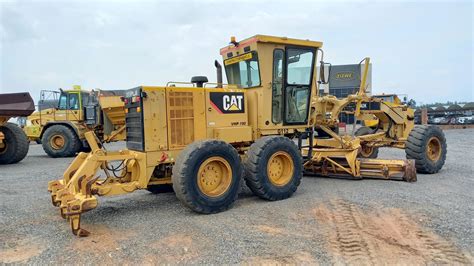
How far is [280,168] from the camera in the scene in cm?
682

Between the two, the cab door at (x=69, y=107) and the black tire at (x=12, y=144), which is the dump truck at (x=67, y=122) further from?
the black tire at (x=12, y=144)

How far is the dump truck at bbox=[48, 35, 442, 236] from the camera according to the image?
5586mm

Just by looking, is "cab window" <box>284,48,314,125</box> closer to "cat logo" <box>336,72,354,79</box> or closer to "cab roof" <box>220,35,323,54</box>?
"cab roof" <box>220,35,323,54</box>

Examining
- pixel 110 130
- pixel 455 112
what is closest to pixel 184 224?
pixel 110 130

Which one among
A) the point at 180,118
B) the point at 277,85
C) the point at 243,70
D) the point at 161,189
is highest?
the point at 243,70

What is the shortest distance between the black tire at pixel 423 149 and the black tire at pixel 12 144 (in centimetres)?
1114

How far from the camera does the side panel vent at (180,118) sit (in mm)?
6230

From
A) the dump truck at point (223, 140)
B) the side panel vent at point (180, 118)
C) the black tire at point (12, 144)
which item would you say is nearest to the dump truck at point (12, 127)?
the black tire at point (12, 144)

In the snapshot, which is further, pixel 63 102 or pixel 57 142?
pixel 63 102

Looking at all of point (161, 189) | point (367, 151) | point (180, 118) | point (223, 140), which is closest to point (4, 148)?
point (161, 189)

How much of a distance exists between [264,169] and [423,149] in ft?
14.7

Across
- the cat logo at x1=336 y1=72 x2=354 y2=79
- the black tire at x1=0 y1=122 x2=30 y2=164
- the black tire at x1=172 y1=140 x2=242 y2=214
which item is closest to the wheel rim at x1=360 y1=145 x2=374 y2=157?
the black tire at x1=172 y1=140 x2=242 y2=214

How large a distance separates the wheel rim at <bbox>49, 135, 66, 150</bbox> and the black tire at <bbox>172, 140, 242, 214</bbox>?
34.1 ft

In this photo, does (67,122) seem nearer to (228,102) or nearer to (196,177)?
(228,102)
